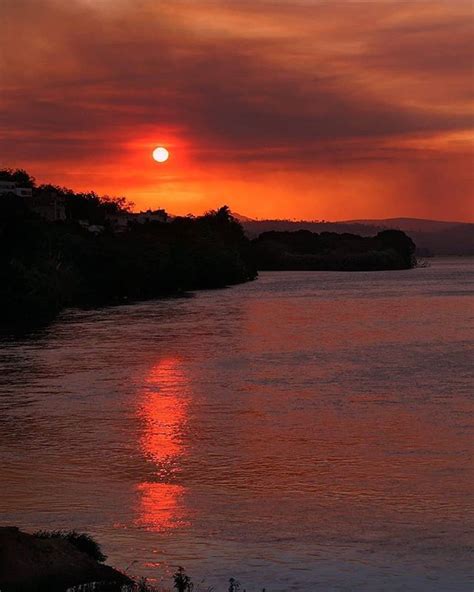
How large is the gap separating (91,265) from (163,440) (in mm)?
68912

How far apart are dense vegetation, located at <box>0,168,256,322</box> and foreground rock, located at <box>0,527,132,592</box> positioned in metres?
50.7

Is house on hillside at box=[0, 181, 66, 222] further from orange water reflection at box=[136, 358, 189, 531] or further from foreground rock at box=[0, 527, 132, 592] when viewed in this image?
foreground rock at box=[0, 527, 132, 592]

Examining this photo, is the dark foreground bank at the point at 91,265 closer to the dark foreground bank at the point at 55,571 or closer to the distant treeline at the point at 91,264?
the distant treeline at the point at 91,264

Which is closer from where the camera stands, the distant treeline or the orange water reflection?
the orange water reflection

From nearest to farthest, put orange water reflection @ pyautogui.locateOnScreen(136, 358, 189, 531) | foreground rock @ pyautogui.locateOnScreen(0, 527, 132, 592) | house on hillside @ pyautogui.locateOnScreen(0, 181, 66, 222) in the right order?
foreground rock @ pyautogui.locateOnScreen(0, 527, 132, 592) < orange water reflection @ pyautogui.locateOnScreen(136, 358, 189, 531) < house on hillside @ pyautogui.locateOnScreen(0, 181, 66, 222)

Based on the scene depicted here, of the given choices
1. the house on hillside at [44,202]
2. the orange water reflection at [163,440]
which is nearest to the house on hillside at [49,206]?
the house on hillside at [44,202]

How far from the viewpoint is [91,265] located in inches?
3605

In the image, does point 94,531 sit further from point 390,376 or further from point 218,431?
point 390,376

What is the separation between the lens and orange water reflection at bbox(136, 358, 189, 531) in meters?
16.9

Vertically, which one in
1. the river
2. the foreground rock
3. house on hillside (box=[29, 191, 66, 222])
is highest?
house on hillside (box=[29, 191, 66, 222])

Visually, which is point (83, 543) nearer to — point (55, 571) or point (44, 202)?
point (55, 571)

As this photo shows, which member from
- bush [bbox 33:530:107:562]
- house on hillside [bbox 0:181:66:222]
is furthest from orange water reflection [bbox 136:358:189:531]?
house on hillside [bbox 0:181:66:222]

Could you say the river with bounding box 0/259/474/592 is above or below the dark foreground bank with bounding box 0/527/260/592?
below

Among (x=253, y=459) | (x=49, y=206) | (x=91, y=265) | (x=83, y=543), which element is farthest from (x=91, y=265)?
(x=83, y=543)
